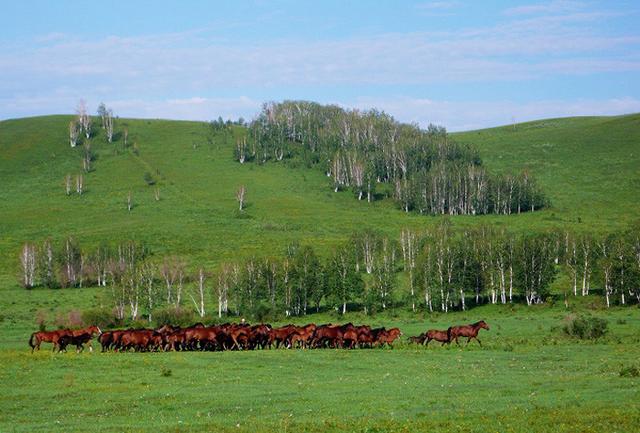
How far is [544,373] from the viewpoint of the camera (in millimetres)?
29328

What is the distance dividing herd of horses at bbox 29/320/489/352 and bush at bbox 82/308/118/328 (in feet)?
62.2

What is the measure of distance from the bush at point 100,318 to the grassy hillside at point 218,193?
1207 inches

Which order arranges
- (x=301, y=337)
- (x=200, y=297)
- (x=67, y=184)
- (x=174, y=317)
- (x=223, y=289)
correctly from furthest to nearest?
(x=67, y=184)
(x=200, y=297)
(x=223, y=289)
(x=174, y=317)
(x=301, y=337)

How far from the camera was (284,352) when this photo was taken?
3928cm

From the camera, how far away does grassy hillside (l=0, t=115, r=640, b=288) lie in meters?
116

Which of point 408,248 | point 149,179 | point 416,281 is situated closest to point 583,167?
point 408,248

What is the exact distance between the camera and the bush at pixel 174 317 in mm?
64631

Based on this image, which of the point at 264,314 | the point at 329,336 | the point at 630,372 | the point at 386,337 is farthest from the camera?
the point at 264,314

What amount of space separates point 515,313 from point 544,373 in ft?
131

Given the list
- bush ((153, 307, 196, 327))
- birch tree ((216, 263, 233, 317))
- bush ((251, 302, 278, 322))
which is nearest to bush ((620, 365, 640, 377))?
bush ((153, 307, 196, 327))

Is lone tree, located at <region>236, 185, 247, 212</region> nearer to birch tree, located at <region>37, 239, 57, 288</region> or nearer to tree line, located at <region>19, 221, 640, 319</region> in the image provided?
birch tree, located at <region>37, 239, 57, 288</region>

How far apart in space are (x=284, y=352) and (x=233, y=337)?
3.58 meters

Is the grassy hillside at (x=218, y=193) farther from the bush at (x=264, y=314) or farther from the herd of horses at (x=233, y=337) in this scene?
the herd of horses at (x=233, y=337)

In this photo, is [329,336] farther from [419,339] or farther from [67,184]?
[67,184]
